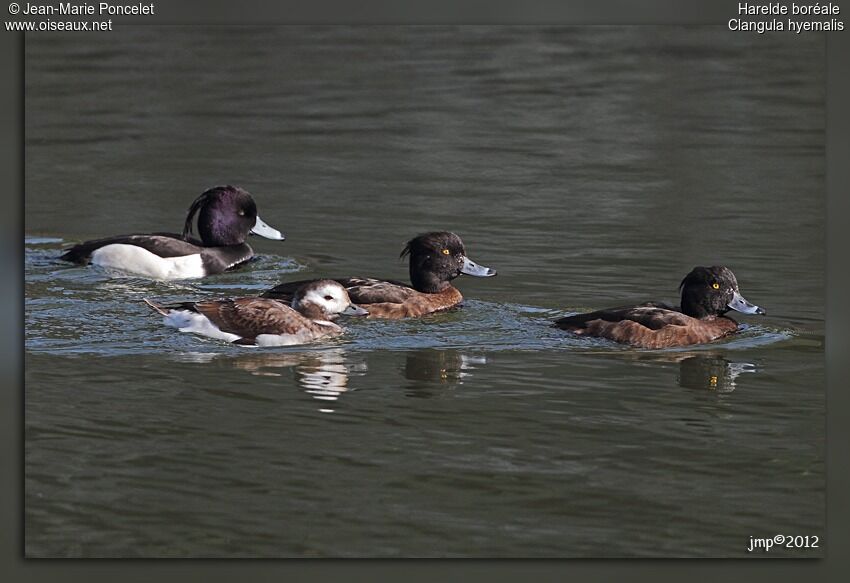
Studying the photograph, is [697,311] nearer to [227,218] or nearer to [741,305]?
[741,305]

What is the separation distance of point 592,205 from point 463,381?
16.6 ft

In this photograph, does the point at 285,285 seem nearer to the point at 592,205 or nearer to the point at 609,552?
the point at 592,205

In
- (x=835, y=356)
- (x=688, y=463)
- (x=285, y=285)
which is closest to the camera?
(x=835, y=356)

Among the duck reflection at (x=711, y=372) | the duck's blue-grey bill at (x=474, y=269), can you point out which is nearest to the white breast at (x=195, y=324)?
the duck's blue-grey bill at (x=474, y=269)

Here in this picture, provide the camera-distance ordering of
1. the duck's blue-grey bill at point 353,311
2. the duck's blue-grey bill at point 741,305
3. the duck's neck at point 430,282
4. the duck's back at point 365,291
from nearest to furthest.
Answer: the duck's blue-grey bill at point 741,305, the duck's blue-grey bill at point 353,311, the duck's back at point 365,291, the duck's neck at point 430,282

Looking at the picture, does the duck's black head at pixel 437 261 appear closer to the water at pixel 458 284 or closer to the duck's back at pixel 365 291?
the duck's back at pixel 365 291

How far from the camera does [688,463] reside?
27.1ft

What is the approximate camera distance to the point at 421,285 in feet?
39.4

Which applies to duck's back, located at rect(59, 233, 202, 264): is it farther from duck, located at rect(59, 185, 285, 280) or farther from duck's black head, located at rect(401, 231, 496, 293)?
duck's black head, located at rect(401, 231, 496, 293)

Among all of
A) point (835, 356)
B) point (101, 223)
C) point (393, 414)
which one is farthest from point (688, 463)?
point (101, 223)

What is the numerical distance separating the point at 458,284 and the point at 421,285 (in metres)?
0.92

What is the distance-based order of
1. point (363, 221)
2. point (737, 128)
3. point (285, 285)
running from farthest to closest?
point (737, 128) < point (363, 221) < point (285, 285)

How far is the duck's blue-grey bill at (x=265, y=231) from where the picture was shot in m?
13.9

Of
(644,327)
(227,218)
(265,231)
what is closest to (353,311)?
(644,327)
